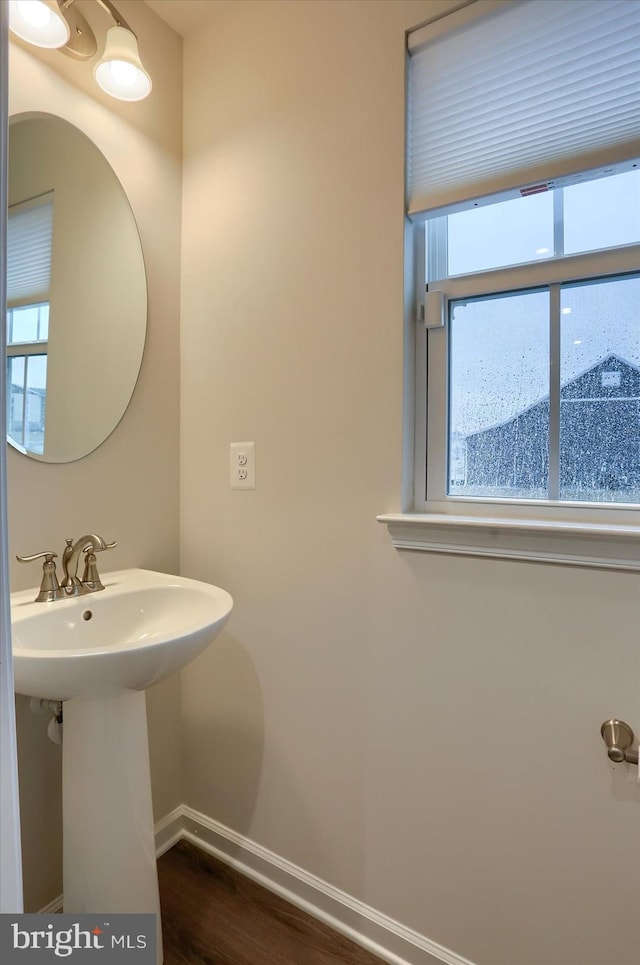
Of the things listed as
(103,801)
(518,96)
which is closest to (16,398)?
(103,801)

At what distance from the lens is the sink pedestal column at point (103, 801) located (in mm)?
962

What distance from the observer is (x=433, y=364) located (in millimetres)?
1116

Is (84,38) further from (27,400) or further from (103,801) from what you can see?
(103,801)

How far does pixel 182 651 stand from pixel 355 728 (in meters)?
0.52

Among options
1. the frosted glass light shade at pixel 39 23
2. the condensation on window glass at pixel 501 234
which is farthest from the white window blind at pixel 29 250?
the condensation on window glass at pixel 501 234

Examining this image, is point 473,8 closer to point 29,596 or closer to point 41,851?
point 29,596

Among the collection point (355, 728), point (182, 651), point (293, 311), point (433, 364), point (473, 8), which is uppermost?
point (473, 8)

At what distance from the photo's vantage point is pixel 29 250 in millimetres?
A: 1112

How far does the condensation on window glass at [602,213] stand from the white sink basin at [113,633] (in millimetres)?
1062

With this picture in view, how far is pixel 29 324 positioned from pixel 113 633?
0.75m

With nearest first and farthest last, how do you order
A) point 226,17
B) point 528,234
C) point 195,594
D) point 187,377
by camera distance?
point 528,234 < point 195,594 < point 226,17 < point 187,377

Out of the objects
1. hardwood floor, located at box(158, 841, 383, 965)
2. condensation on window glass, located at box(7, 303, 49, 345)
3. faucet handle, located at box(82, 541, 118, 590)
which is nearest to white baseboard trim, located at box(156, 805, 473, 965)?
hardwood floor, located at box(158, 841, 383, 965)

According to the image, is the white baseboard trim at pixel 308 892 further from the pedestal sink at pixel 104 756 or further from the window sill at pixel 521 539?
the window sill at pixel 521 539

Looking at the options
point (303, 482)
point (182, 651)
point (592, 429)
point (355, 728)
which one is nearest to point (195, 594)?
point (182, 651)
